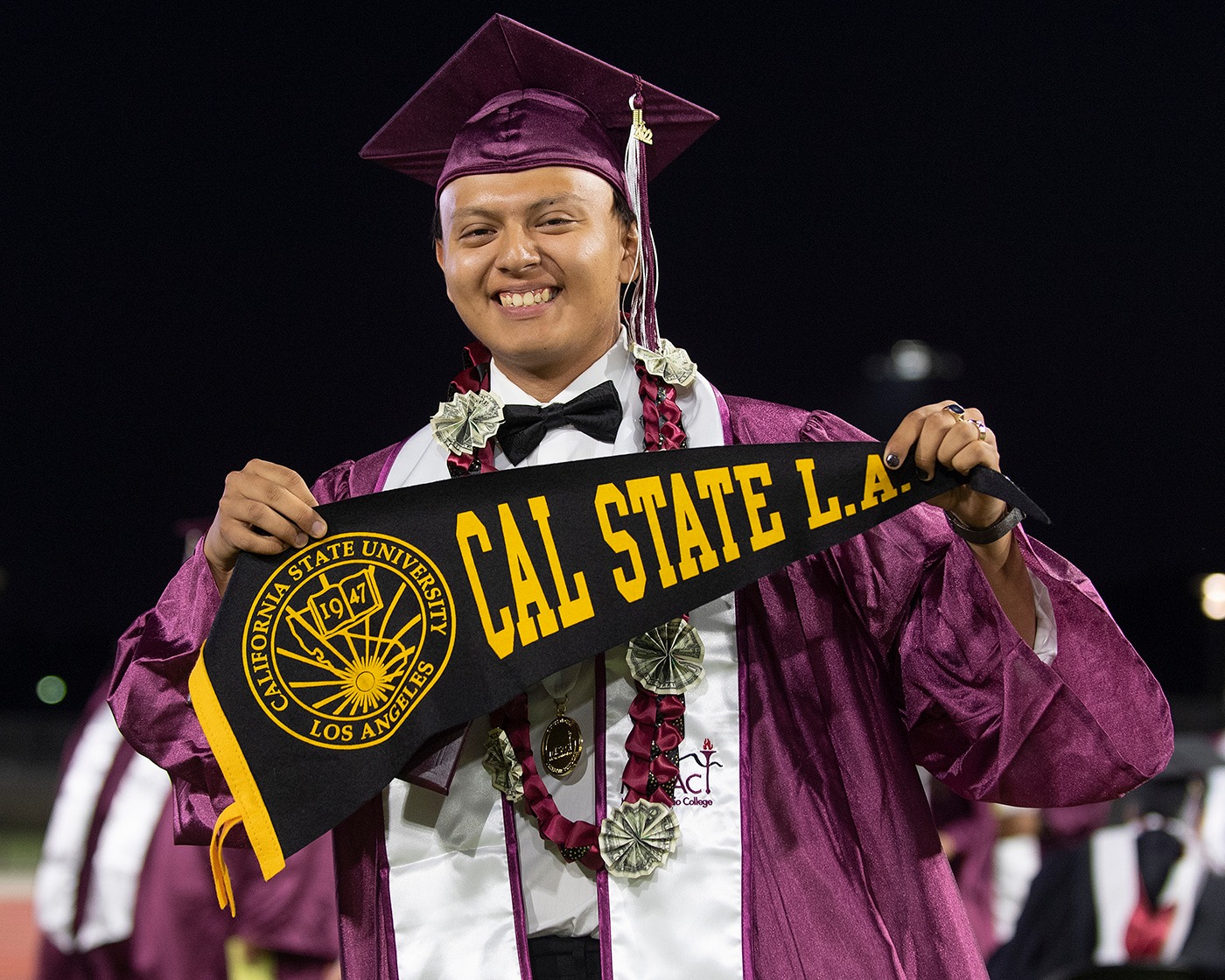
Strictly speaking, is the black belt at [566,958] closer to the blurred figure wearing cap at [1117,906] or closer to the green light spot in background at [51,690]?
the blurred figure wearing cap at [1117,906]

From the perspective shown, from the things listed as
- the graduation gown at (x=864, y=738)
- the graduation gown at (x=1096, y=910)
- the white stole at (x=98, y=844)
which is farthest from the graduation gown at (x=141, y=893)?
the graduation gown at (x=1096, y=910)

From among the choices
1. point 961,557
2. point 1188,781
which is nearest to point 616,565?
point 961,557

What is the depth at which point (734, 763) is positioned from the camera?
154cm

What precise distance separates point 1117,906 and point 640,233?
341cm

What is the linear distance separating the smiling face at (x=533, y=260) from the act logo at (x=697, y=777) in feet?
1.72

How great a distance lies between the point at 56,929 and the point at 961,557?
3.08 meters

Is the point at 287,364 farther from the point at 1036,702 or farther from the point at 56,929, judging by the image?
the point at 1036,702

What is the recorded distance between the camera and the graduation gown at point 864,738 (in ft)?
4.85

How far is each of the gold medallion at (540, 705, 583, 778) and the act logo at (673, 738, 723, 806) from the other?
124mm

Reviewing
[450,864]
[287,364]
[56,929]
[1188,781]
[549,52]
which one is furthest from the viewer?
[287,364]

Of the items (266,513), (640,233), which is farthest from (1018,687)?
(266,513)

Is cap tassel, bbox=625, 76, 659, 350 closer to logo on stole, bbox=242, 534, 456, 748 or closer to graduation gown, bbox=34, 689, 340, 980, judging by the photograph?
logo on stole, bbox=242, 534, 456, 748

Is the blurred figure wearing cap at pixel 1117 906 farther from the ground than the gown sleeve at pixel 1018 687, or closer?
closer

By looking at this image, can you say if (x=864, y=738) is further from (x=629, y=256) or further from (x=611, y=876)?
(x=629, y=256)
